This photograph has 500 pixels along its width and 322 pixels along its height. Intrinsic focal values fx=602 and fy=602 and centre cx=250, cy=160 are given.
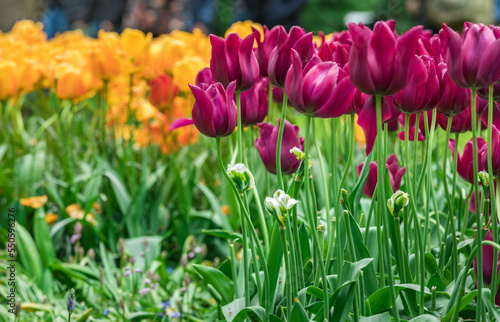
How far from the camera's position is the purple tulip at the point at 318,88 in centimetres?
93

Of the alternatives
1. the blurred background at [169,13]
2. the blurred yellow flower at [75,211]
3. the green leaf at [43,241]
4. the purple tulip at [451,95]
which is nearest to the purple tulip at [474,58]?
the purple tulip at [451,95]

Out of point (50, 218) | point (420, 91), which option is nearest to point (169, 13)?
point (50, 218)

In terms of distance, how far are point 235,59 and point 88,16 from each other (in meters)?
6.93

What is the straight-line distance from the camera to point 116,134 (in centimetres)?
278

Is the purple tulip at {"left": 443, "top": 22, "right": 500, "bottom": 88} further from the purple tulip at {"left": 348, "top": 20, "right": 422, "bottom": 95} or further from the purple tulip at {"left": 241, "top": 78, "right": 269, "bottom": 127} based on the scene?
the purple tulip at {"left": 241, "top": 78, "right": 269, "bottom": 127}

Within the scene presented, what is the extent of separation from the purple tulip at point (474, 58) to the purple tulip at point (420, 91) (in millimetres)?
50

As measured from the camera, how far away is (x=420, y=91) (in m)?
0.89

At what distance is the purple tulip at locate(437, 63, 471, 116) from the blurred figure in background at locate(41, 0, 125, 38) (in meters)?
6.66

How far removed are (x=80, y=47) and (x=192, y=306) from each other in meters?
1.97

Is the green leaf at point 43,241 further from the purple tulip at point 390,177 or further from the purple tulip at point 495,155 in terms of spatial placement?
the purple tulip at point 495,155

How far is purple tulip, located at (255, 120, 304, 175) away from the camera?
1118 millimetres

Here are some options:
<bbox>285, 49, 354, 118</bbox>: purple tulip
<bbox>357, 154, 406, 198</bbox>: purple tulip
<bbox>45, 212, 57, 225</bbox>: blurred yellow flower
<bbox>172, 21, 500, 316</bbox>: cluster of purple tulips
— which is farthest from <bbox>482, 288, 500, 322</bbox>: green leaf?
<bbox>45, 212, 57, 225</bbox>: blurred yellow flower

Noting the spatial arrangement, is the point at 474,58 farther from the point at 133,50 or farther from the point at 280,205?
the point at 133,50

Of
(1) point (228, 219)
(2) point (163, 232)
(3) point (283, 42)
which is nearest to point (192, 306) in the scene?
(1) point (228, 219)
